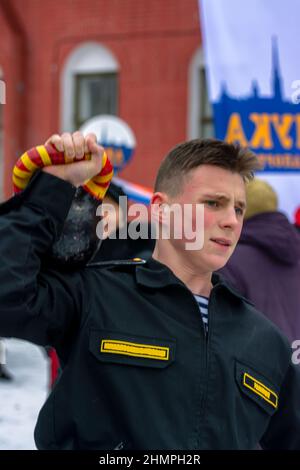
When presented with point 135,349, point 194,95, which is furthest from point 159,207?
point 194,95

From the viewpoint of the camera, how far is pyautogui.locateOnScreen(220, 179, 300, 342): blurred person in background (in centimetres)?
253

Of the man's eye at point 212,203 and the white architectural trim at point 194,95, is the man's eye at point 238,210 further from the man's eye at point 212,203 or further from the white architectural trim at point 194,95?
the white architectural trim at point 194,95

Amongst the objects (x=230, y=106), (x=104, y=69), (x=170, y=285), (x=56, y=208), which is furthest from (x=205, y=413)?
(x=104, y=69)

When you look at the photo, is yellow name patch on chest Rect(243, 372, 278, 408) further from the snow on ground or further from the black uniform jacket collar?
the snow on ground

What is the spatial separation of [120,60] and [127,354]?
321 inches

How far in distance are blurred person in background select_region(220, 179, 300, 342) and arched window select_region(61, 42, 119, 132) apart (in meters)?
6.96

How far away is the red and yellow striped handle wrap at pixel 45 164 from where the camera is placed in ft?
4.22

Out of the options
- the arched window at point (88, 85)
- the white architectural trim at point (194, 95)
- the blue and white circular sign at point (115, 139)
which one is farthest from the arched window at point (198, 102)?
the blue and white circular sign at point (115, 139)

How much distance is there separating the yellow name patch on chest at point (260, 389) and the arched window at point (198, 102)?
292 inches

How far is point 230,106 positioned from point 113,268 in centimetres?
267

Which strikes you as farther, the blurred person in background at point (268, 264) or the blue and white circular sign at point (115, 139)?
the blue and white circular sign at point (115, 139)

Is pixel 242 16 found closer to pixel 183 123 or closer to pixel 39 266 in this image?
pixel 39 266

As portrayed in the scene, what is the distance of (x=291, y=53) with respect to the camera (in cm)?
386

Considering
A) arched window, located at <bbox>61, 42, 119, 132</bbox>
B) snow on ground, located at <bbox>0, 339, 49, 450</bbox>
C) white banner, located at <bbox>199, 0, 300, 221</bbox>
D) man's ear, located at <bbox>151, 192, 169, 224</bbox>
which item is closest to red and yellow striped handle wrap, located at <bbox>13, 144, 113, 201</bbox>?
man's ear, located at <bbox>151, 192, 169, 224</bbox>
